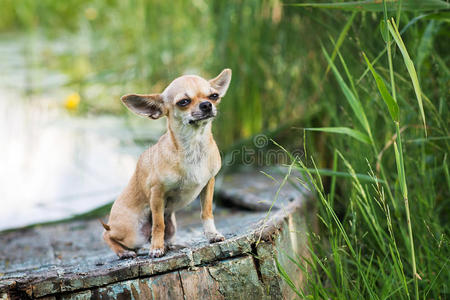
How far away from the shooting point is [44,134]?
530 centimetres

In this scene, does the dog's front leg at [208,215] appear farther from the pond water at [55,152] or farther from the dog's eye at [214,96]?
the pond water at [55,152]

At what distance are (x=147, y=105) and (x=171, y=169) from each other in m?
0.25

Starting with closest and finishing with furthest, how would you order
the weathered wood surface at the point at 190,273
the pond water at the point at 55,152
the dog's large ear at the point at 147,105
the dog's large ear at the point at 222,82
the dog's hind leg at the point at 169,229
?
the weathered wood surface at the point at 190,273
the dog's large ear at the point at 147,105
the dog's large ear at the point at 222,82
the dog's hind leg at the point at 169,229
the pond water at the point at 55,152

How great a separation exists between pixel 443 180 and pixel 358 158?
2.08 ft

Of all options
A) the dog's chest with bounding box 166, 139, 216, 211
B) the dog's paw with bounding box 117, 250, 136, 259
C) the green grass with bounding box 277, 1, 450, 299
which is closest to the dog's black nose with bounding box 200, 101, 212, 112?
the dog's chest with bounding box 166, 139, 216, 211

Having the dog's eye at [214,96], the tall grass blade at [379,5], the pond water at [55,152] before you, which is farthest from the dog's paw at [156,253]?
the pond water at [55,152]

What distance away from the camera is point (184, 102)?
180 cm

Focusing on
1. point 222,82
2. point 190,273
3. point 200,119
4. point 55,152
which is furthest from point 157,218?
point 55,152

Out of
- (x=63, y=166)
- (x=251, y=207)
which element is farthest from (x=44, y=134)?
(x=251, y=207)

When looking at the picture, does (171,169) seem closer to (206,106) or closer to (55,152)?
(206,106)

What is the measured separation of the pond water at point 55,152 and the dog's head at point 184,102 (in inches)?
65.5

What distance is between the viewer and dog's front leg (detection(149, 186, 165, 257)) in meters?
1.88

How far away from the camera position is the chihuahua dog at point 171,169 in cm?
182

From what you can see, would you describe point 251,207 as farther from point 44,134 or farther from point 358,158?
point 44,134
